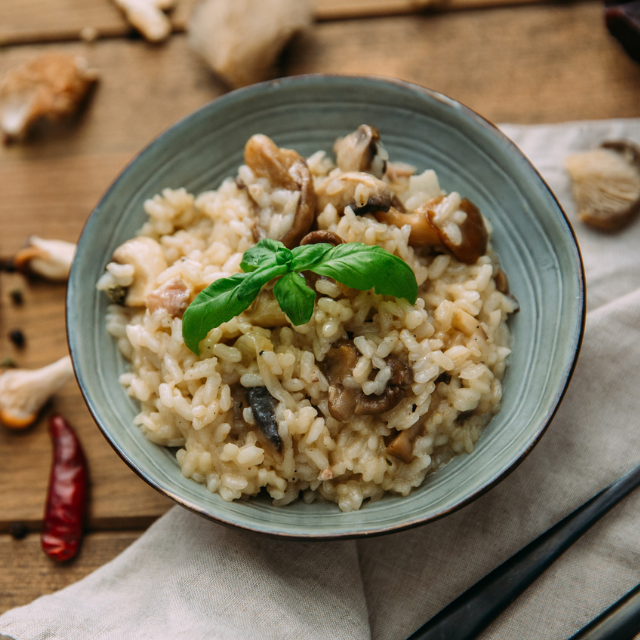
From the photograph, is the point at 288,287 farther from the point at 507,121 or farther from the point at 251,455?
the point at 507,121

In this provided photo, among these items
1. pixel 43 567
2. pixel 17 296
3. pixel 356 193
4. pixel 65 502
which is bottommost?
pixel 43 567

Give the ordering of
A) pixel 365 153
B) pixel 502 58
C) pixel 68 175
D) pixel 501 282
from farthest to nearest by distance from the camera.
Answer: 1. pixel 68 175
2. pixel 502 58
3. pixel 501 282
4. pixel 365 153

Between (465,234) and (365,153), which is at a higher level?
(365,153)

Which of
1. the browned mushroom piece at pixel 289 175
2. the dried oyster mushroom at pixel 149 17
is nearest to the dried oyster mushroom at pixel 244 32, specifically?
the dried oyster mushroom at pixel 149 17

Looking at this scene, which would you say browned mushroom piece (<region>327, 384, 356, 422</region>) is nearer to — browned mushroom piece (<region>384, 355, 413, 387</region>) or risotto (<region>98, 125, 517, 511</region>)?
risotto (<region>98, 125, 517, 511</region>)

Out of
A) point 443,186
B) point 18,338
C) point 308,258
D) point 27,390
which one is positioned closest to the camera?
point 308,258

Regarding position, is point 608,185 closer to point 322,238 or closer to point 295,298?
point 322,238

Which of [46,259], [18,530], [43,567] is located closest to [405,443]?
[43,567]
